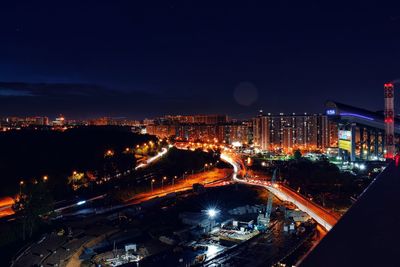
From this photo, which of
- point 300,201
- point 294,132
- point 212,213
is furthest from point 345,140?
point 212,213

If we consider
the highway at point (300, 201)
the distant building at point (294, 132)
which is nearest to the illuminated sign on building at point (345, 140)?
the highway at point (300, 201)

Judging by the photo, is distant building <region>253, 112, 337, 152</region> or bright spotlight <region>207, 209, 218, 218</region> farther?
distant building <region>253, 112, 337, 152</region>

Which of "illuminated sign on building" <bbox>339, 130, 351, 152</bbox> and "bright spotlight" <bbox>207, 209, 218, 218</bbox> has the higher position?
"illuminated sign on building" <bbox>339, 130, 351, 152</bbox>

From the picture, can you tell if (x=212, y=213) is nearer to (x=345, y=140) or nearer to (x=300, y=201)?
(x=300, y=201)

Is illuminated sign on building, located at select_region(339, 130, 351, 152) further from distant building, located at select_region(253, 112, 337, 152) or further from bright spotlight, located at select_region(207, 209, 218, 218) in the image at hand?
bright spotlight, located at select_region(207, 209, 218, 218)

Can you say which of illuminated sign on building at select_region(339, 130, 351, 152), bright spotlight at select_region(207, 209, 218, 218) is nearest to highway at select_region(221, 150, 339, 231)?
bright spotlight at select_region(207, 209, 218, 218)

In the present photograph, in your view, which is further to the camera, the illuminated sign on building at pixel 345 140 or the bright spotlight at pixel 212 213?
the illuminated sign on building at pixel 345 140

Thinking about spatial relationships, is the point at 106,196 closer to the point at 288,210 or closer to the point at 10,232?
the point at 10,232

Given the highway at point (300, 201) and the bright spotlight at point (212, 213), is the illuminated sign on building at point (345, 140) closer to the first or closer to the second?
the highway at point (300, 201)
